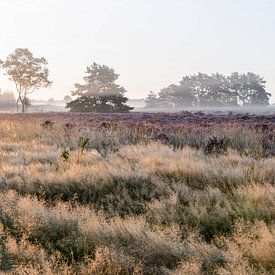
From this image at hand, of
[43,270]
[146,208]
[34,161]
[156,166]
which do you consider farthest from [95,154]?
[43,270]

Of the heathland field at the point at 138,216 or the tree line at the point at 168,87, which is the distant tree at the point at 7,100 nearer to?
the tree line at the point at 168,87

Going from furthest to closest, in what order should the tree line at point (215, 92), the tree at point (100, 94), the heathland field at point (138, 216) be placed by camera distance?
the tree line at point (215, 92) → the tree at point (100, 94) → the heathland field at point (138, 216)

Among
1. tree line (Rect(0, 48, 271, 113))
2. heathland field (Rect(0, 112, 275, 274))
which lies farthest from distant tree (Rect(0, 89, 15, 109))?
heathland field (Rect(0, 112, 275, 274))

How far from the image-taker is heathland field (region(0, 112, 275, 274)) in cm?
454

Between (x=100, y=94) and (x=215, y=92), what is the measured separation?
48674 mm

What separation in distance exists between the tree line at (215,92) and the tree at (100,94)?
1555 inches

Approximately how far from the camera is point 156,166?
29.6ft

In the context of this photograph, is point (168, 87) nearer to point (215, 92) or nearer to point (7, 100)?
point (215, 92)

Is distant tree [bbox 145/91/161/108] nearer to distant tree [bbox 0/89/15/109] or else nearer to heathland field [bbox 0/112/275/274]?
→ distant tree [bbox 0/89/15/109]

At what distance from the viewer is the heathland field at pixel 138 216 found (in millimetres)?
4543

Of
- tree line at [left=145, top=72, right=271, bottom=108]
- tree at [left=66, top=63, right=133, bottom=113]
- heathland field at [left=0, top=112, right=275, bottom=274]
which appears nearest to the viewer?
heathland field at [left=0, top=112, right=275, bottom=274]

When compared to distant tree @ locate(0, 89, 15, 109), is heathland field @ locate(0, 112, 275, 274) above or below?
below

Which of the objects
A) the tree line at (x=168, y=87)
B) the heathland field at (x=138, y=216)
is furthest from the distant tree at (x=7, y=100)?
the heathland field at (x=138, y=216)

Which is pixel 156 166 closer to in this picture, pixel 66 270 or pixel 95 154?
pixel 95 154
